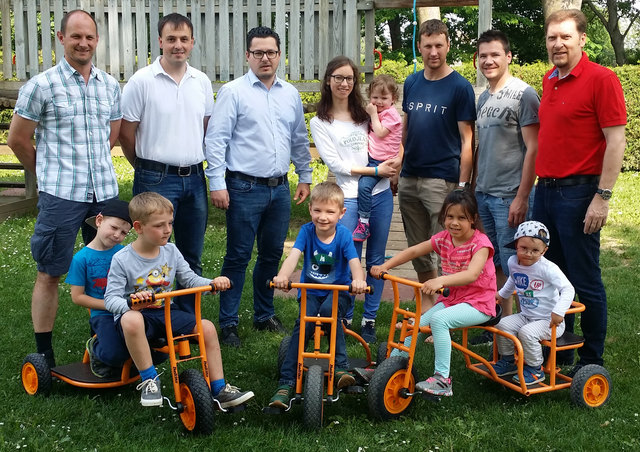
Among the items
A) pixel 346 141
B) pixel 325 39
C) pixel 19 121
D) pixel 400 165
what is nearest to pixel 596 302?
pixel 400 165

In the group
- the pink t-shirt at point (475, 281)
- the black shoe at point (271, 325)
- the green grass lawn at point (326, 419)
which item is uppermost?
the pink t-shirt at point (475, 281)

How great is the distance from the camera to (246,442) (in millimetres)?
3889

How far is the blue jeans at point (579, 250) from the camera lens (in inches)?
175

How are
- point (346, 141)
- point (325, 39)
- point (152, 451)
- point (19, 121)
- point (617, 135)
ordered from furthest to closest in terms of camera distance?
point (325, 39), point (346, 141), point (19, 121), point (617, 135), point (152, 451)

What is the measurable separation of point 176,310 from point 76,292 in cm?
64

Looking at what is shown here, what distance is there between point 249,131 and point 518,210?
1.99 meters

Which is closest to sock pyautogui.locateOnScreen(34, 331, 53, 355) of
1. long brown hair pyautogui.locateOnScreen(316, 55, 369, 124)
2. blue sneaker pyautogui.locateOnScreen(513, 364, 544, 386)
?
long brown hair pyautogui.locateOnScreen(316, 55, 369, 124)

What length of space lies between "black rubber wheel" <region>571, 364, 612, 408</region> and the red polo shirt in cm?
120

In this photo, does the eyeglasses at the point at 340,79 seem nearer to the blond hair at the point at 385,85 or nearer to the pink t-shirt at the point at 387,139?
the blond hair at the point at 385,85

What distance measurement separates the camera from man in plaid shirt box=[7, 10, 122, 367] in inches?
180

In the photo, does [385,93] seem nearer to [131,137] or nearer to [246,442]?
[131,137]

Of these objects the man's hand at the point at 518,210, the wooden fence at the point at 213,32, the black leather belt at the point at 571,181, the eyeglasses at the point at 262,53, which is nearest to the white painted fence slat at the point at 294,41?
the wooden fence at the point at 213,32

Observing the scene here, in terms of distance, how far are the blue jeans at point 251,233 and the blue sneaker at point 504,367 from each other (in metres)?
1.91

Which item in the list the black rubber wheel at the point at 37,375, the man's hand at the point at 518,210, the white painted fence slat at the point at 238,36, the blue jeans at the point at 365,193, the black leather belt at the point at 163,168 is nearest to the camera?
the black rubber wheel at the point at 37,375
